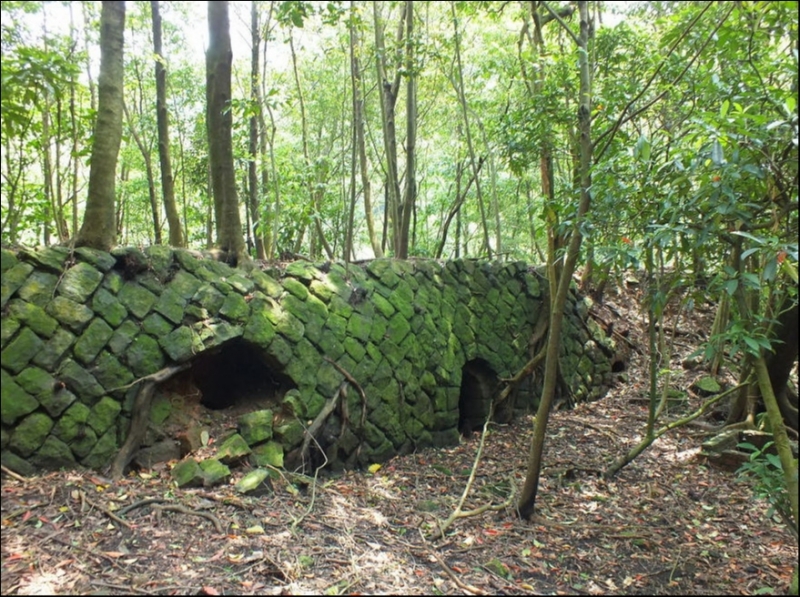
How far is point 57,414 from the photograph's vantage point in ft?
11.8

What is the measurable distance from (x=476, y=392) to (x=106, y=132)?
16.5ft

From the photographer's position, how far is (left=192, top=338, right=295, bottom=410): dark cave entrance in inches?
191

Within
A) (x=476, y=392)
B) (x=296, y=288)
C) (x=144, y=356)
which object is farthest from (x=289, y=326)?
(x=476, y=392)

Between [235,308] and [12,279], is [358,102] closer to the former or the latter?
[235,308]

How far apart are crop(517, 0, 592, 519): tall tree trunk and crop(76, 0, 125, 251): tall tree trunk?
11.4 feet

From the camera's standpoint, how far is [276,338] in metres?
4.79

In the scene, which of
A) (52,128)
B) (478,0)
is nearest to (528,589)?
(478,0)

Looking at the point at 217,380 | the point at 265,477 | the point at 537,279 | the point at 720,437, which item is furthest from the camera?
the point at 537,279

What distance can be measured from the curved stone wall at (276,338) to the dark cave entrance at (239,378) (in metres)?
0.08

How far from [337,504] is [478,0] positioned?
5.53m

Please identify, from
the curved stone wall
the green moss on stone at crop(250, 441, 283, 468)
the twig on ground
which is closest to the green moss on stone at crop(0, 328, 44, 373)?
the curved stone wall

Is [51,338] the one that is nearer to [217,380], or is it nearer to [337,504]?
[217,380]

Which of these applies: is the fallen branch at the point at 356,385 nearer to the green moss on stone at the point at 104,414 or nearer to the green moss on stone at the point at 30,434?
the green moss on stone at the point at 104,414

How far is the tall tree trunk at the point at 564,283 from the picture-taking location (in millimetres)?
3881
